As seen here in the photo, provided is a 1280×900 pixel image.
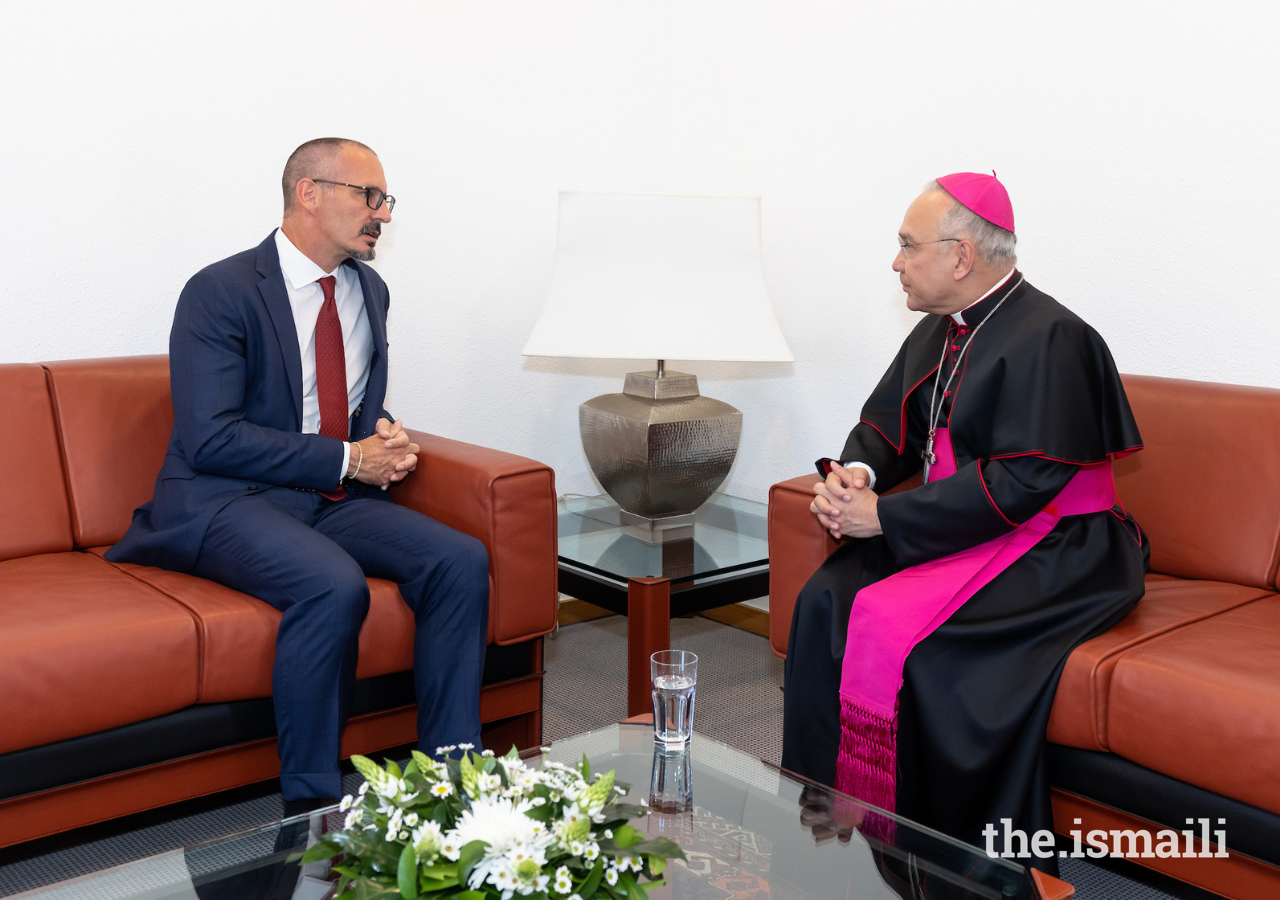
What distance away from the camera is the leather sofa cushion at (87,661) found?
6.38 ft

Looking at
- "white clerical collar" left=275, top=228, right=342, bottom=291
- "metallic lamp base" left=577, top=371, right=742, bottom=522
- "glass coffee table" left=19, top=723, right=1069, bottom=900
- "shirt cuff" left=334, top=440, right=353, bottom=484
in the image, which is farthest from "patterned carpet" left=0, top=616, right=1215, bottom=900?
"white clerical collar" left=275, top=228, right=342, bottom=291

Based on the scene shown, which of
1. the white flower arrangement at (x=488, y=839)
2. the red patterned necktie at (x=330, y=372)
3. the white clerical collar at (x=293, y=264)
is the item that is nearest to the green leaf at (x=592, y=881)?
the white flower arrangement at (x=488, y=839)

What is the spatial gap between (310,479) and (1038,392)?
1661mm

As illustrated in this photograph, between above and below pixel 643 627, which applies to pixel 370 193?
above

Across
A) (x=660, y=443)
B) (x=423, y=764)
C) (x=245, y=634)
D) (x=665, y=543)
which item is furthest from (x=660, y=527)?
(x=423, y=764)

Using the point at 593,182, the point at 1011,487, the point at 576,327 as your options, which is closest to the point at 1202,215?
the point at 1011,487

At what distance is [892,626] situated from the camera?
7.13ft

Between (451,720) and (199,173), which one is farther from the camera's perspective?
(199,173)

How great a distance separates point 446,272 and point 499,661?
1551mm

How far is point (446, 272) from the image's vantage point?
363 centimetres

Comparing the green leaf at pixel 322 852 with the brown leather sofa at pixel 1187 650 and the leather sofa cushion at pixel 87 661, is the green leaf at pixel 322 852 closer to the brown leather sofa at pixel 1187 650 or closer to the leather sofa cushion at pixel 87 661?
the leather sofa cushion at pixel 87 661

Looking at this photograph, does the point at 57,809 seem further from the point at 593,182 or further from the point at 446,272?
the point at 593,182

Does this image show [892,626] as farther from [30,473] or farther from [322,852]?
[30,473]

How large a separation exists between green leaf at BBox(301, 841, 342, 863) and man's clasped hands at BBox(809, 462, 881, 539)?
147 centimetres
